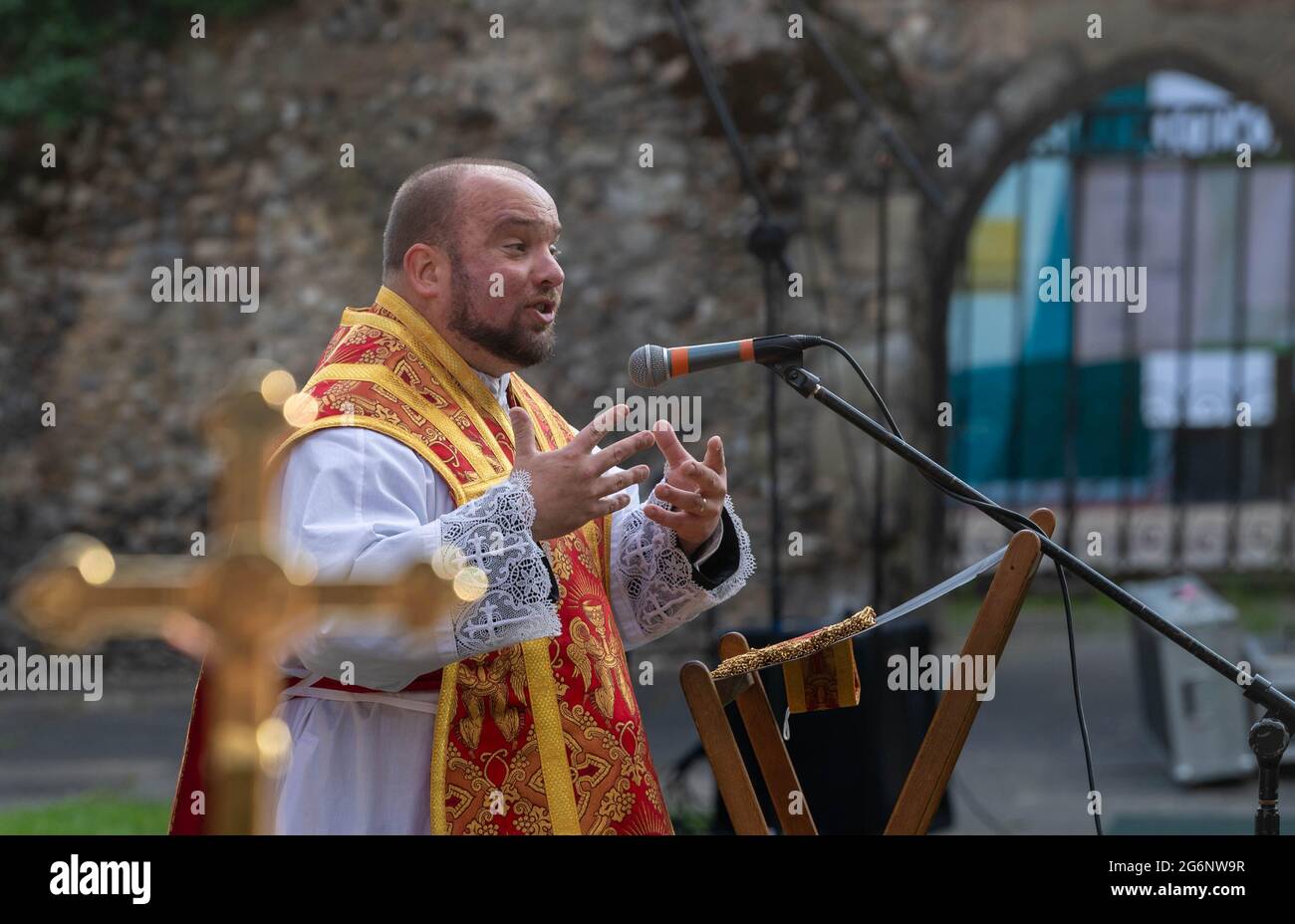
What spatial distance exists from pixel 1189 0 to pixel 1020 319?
3.12m

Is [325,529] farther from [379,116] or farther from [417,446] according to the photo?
[379,116]

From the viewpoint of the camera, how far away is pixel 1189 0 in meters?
8.20

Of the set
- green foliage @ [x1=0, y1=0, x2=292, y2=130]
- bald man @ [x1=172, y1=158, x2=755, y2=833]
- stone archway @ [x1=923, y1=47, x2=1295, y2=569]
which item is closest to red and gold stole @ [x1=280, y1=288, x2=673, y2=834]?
Answer: bald man @ [x1=172, y1=158, x2=755, y2=833]

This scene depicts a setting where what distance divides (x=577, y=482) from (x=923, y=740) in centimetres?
70

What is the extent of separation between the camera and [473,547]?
7.93 ft

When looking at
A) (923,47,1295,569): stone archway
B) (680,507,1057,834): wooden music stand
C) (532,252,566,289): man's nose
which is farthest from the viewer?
(923,47,1295,569): stone archway

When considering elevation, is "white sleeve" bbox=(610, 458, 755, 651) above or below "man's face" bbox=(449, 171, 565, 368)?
below

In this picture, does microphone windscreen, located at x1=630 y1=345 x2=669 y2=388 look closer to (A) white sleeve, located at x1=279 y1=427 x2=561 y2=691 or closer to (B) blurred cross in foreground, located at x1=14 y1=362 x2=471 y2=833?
(A) white sleeve, located at x1=279 y1=427 x2=561 y2=691

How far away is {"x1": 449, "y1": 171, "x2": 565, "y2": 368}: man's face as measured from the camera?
2.74 metres

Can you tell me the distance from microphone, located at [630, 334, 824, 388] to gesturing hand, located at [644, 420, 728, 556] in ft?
0.55

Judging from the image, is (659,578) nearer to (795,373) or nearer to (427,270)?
(795,373)

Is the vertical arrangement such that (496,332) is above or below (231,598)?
above

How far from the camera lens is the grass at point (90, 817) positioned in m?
5.95

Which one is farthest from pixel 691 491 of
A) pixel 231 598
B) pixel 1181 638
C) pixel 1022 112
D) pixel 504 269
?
pixel 1022 112
